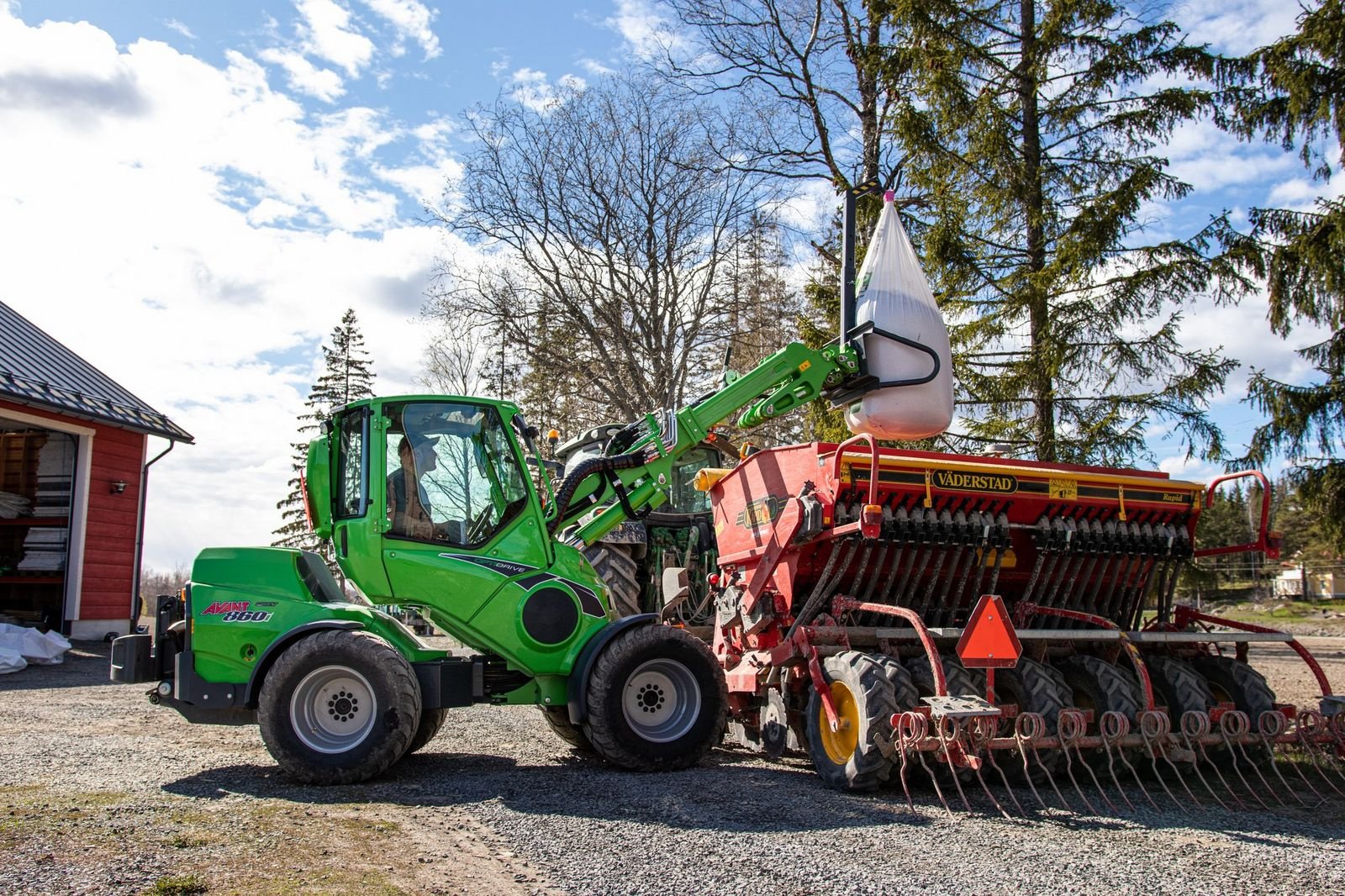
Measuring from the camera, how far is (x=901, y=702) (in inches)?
234

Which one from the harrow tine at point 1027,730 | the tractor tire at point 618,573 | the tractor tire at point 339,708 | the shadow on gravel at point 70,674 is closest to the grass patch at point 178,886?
the tractor tire at point 339,708

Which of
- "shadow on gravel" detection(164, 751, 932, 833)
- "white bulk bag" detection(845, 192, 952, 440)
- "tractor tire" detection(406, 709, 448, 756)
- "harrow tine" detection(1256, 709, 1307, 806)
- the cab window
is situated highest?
"white bulk bag" detection(845, 192, 952, 440)

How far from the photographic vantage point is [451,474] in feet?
23.2

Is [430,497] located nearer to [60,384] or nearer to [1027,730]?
[1027,730]

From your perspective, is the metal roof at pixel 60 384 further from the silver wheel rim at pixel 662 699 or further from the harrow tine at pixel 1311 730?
the harrow tine at pixel 1311 730

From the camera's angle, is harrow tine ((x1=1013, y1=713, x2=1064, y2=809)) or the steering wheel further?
the steering wheel

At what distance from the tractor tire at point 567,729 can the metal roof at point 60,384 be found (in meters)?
10.5

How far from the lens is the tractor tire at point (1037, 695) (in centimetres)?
625

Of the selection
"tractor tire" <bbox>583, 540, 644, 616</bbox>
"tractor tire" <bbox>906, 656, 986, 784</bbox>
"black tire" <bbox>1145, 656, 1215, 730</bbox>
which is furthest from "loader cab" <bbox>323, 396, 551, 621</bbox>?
"black tire" <bbox>1145, 656, 1215, 730</bbox>

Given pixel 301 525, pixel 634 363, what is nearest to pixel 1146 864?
pixel 634 363

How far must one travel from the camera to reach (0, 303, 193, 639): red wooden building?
52.6 ft

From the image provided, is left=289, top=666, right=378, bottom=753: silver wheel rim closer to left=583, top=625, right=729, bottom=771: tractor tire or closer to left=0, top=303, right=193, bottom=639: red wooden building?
left=583, top=625, right=729, bottom=771: tractor tire

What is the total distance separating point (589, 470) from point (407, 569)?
164 centimetres

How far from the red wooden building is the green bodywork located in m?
10.6
